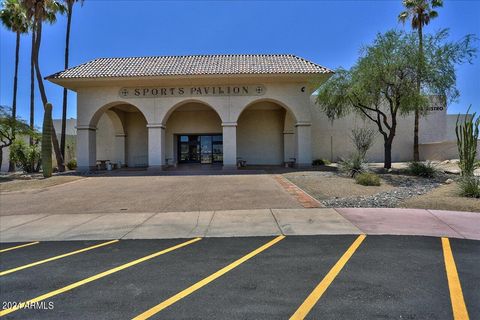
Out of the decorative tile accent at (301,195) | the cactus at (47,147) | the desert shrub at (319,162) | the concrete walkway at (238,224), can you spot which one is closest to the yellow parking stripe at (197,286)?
the concrete walkway at (238,224)

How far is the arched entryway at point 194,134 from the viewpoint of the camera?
28703mm

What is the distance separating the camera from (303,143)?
23859 mm

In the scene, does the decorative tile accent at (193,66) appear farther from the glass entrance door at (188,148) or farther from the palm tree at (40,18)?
the glass entrance door at (188,148)

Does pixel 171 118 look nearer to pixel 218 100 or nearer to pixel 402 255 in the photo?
pixel 218 100

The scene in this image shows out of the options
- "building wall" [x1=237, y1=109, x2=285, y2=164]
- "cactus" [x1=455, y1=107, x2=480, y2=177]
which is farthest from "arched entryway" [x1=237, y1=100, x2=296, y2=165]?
"cactus" [x1=455, y1=107, x2=480, y2=177]

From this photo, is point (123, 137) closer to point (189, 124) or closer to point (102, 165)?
point (102, 165)

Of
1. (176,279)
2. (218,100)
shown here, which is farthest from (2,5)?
(176,279)

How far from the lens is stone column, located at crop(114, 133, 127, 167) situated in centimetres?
2923

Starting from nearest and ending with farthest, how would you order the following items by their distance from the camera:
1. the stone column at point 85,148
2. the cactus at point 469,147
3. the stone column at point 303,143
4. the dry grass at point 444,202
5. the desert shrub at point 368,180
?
the dry grass at point 444,202 < the cactus at point 469,147 < the desert shrub at point 368,180 < the stone column at point 303,143 < the stone column at point 85,148

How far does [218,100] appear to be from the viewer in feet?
78.2

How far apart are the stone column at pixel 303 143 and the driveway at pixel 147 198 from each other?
793 cm

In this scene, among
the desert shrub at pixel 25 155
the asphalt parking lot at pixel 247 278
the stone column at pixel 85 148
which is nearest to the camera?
the asphalt parking lot at pixel 247 278

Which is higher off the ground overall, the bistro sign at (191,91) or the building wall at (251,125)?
the bistro sign at (191,91)

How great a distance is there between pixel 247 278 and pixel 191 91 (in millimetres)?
20390
